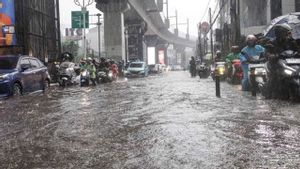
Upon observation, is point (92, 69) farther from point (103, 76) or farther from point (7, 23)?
point (7, 23)

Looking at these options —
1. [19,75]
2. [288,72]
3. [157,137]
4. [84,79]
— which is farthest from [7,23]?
[157,137]

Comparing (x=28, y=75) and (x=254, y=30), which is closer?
(x=28, y=75)

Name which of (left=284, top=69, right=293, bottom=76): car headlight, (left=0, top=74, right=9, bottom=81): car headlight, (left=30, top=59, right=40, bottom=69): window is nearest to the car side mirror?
(left=30, top=59, right=40, bottom=69): window

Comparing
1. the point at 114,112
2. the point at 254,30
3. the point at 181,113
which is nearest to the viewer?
the point at 181,113

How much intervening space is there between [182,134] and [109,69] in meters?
21.0

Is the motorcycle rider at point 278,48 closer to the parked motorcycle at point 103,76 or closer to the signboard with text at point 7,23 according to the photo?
the parked motorcycle at point 103,76

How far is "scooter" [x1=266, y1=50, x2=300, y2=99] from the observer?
985cm

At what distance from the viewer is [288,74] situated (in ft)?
32.6

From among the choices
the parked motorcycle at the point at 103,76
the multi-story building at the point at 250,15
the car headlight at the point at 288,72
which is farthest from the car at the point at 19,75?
the multi-story building at the point at 250,15

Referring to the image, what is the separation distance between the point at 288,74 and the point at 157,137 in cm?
442

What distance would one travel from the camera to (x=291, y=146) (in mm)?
5648

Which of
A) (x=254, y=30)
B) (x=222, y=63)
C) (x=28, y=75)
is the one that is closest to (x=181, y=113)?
(x=28, y=75)

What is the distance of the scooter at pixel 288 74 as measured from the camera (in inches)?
388

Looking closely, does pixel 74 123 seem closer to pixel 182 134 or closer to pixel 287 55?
pixel 182 134
